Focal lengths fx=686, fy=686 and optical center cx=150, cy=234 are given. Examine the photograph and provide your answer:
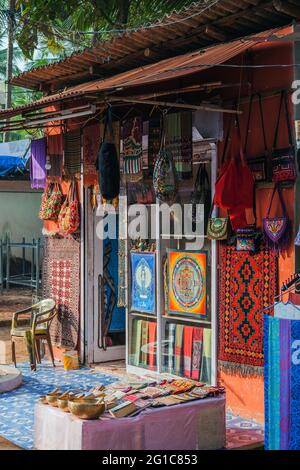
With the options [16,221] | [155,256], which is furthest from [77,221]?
[16,221]

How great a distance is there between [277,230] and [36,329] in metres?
3.62

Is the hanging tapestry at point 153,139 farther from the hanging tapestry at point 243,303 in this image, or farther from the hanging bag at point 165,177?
the hanging tapestry at point 243,303

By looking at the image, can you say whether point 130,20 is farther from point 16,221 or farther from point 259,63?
point 259,63

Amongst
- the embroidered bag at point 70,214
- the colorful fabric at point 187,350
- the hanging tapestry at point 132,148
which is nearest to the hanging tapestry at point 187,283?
the colorful fabric at point 187,350

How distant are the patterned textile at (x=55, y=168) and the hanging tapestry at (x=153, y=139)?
1804mm

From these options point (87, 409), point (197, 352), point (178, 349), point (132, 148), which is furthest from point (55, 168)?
point (87, 409)

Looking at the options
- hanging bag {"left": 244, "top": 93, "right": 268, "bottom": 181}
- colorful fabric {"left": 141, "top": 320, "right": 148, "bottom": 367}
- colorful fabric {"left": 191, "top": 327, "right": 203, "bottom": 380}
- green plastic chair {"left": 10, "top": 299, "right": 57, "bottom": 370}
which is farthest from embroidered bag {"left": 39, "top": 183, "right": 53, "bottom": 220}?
hanging bag {"left": 244, "top": 93, "right": 268, "bottom": 181}

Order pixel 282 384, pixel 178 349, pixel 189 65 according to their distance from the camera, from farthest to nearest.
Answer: pixel 178 349, pixel 189 65, pixel 282 384

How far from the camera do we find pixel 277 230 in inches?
229

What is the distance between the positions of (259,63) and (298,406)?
3030mm

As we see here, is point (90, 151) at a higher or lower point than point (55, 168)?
higher

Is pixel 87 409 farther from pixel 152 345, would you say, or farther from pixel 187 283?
pixel 152 345

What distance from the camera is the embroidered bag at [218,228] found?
20.8ft

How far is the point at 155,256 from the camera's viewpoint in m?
7.43
